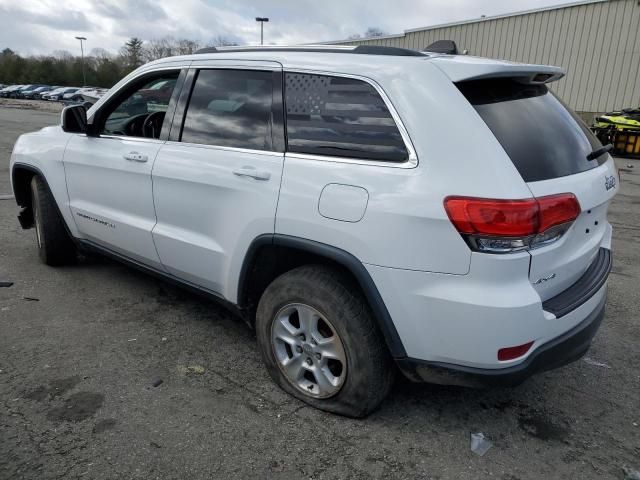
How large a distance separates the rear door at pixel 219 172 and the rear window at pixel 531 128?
3.41 feet

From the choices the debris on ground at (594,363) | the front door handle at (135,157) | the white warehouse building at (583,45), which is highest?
the white warehouse building at (583,45)

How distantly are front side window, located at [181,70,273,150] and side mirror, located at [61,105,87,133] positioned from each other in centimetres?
112

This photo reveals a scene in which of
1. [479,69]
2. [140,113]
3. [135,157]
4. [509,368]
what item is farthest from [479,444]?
[140,113]

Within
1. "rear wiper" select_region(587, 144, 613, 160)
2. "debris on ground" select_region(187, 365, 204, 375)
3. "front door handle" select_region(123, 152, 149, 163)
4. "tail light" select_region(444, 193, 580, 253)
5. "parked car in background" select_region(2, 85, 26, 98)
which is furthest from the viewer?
"parked car in background" select_region(2, 85, 26, 98)

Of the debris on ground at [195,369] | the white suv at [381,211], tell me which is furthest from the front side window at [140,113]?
the debris on ground at [195,369]

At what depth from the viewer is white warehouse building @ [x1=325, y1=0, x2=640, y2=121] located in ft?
63.3

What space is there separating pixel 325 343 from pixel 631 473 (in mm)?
1485

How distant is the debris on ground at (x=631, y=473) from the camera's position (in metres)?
2.38

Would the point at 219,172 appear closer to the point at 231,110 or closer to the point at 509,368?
the point at 231,110

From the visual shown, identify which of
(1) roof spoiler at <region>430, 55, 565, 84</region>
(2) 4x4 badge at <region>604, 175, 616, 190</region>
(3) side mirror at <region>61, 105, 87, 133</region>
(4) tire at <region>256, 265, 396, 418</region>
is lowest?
(4) tire at <region>256, 265, 396, 418</region>

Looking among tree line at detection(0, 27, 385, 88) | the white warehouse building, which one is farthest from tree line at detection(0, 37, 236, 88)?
the white warehouse building

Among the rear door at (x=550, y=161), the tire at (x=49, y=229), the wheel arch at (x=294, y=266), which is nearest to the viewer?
the rear door at (x=550, y=161)

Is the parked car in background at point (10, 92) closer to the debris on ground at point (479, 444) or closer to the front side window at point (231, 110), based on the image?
the front side window at point (231, 110)

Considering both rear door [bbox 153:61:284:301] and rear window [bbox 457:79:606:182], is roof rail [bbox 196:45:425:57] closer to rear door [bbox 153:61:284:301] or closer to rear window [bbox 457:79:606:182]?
rear door [bbox 153:61:284:301]
